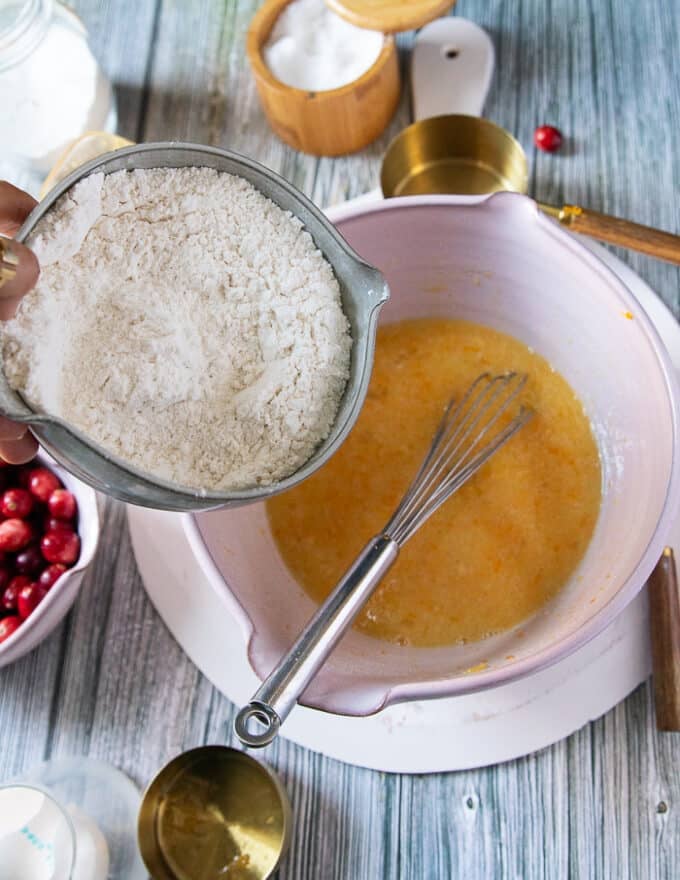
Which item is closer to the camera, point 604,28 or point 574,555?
point 574,555

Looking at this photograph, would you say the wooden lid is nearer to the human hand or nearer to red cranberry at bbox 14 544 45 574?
the human hand

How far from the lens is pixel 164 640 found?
1.10 metres

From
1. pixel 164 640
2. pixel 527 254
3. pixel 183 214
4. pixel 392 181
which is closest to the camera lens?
pixel 183 214

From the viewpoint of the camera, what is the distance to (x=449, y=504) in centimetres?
106

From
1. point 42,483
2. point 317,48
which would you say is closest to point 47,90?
point 317,48

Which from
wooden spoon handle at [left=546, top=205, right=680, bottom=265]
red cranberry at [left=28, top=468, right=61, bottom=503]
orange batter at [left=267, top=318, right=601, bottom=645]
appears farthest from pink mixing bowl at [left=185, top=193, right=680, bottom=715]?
red cranberry at [left=28, top=468, right=61, bottom=503]

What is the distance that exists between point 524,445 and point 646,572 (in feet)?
0.98

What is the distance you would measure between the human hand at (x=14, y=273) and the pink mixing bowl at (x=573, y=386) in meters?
0.19

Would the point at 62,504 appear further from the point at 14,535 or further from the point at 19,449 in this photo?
the point at 19,449

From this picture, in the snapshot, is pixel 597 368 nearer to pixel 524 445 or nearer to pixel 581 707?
pixel 524 445

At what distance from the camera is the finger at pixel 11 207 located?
0.84 meters

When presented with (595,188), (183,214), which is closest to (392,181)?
(595,188)

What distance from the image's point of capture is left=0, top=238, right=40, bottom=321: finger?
0.65 m

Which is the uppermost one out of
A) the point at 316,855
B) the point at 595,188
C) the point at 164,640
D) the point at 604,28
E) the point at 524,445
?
the point at 604,28
